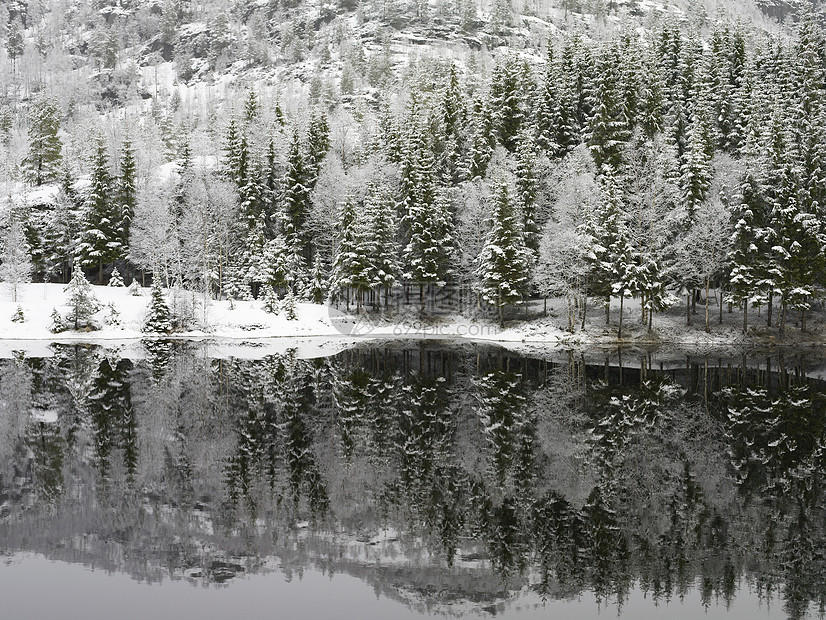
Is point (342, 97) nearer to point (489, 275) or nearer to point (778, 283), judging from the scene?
point (489, 275)

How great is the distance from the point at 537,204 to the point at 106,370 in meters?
37.3

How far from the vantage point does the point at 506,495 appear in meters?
14.7

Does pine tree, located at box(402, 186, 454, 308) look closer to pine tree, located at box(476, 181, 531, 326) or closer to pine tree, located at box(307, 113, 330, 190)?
pine tree, located at box(476, 181, 531, 326)

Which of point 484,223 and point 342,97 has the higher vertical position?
point 342,97

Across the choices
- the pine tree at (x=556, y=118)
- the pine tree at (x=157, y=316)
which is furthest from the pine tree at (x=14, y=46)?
the pine tree at (x=556, y=118)

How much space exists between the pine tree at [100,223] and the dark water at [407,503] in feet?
122

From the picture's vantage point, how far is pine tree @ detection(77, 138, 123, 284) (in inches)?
2361

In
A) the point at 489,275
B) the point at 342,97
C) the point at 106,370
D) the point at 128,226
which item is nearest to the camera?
the point at 106,370

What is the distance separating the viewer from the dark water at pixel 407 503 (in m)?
10.5

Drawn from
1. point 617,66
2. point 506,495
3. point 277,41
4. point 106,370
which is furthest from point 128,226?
point 277,41

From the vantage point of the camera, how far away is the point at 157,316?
4881 centimetres

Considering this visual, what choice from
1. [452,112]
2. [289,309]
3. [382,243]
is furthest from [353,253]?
[452,112]

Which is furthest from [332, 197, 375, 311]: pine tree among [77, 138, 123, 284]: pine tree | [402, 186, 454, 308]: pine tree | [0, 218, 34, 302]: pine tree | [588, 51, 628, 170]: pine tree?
[0, 218, 34, 302]: pine tree

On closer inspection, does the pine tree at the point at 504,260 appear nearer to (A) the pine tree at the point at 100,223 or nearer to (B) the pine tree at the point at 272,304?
(B) the pine tree at the point at 272,304
